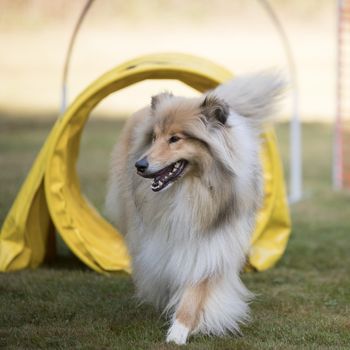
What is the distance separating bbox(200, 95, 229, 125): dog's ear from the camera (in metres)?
4.68

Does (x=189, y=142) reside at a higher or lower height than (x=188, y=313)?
higher

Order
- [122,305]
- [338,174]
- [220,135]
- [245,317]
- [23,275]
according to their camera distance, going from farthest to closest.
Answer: [338,174], [23,275], [122,305], [245,317], [220,135]

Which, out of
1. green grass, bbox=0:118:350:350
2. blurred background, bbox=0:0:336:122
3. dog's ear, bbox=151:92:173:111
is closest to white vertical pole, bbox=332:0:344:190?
green grass, bbox=0:118:350:350

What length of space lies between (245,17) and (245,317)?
19966 millimetres

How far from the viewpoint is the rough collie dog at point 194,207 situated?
4668 millimetres

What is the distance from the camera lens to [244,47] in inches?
918

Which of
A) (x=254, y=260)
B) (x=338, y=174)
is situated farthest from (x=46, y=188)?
(x=338, y=174)

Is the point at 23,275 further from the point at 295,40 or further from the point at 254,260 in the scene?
the point at 295,40

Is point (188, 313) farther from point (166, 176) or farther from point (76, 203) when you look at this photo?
point (76, 203)

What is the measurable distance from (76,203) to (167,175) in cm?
246

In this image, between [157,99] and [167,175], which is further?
[157,99]

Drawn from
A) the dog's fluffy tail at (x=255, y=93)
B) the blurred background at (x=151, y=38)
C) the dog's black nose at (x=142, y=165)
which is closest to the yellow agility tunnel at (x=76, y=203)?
the dog's fluffy tail at (x=255, y=93)

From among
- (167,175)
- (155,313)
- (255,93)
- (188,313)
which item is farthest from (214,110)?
(155,313)

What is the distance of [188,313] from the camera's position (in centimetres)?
471
